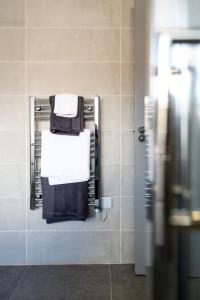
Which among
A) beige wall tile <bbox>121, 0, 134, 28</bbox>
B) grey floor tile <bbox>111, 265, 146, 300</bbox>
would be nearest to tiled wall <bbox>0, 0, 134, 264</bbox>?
beige wall tile <bbox>121, 0, 134, 28</bbox>

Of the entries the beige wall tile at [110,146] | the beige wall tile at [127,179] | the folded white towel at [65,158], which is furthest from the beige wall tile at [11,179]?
the beige wall tile at [127,179]

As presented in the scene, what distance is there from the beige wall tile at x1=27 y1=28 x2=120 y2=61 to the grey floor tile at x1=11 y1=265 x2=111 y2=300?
1.69 m

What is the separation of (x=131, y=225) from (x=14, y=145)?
1160 millimetres

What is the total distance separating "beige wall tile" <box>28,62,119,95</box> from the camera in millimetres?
2285

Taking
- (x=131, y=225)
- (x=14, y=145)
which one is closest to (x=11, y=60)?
(x=14, y=145)

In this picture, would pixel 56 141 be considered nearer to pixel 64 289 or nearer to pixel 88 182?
pixel 88 182

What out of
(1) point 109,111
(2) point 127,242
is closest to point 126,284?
(2) point 127,242

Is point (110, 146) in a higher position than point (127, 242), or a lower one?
higher

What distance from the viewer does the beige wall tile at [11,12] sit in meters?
2.26

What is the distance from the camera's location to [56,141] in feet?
7.16

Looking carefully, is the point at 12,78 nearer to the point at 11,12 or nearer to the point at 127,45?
the point at 11,12

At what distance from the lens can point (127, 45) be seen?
90.3 inches

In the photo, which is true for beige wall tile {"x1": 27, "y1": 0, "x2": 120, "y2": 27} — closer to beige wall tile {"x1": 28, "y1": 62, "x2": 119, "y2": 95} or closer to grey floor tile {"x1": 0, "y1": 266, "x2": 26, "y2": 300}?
beige wall tile {"x1": 28, "y1": 62, "x2": 119, "y2": 95}

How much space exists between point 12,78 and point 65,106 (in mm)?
525
